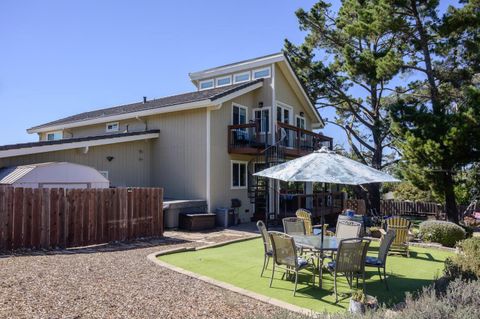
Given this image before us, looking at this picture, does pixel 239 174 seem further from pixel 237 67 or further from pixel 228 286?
pixel 228 286

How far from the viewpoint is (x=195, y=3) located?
542 inches

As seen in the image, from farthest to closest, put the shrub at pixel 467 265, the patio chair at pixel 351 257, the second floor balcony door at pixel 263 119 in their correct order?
the second floor balcony door at pixel 263 119 < the patio chair at pixel 351 257 < the shrub at pixel 467 265

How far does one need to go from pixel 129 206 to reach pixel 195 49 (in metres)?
9.11

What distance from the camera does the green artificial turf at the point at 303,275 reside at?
5.95 m

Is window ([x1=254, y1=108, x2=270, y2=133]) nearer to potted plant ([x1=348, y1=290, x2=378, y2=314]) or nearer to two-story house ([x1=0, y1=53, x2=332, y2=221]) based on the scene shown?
two-story house ([x1=0, y1=53, x2=332, y2=221])

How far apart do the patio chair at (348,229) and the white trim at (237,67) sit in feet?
36.6

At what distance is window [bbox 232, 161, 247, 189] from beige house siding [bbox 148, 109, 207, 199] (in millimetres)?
1941

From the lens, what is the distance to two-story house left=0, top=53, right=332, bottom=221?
1546 cm

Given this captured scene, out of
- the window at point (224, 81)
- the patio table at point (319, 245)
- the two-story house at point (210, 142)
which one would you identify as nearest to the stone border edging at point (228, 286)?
the patio table at point (319, 245)

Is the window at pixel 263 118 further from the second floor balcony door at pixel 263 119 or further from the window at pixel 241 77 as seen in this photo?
the window at pixel 241 77

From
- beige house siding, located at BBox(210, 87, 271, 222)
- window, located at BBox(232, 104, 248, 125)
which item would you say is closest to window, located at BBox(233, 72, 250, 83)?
beige house siding, located at BBox(210, 87, 271, 222)

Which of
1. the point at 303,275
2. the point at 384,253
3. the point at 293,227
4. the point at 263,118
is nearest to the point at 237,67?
the point at 263,118

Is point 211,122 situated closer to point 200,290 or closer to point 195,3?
point 195,3

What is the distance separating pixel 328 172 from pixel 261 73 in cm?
1271
